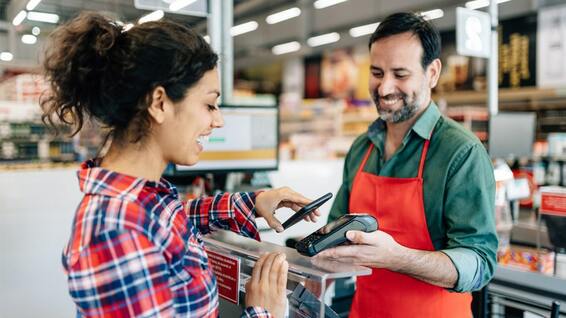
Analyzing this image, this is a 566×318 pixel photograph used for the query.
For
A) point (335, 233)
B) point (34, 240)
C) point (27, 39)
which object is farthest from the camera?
point (27, 39)

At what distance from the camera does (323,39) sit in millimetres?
14344

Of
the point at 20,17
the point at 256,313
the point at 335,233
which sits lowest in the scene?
the point at 256,313

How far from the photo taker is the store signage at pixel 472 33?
376 cm

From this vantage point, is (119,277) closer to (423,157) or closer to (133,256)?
(133,256)

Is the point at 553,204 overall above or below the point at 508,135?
below

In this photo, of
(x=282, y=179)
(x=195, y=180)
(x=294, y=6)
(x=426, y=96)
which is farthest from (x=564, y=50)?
(x=426, y=96)

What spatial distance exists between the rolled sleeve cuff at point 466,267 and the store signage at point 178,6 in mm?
2129

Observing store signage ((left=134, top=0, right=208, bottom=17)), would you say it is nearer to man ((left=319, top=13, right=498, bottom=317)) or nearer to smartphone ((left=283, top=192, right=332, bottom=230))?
man ((left=319, top=13, right=498, bottom=317))

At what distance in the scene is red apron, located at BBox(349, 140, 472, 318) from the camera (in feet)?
5.21

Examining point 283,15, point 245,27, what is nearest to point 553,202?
point 283,15

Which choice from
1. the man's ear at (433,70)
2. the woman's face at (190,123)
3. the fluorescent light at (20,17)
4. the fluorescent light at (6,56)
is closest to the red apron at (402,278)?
the man's ear at (433,70)

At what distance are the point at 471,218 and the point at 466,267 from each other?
0.14 meters

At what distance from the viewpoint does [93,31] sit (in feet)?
3.36

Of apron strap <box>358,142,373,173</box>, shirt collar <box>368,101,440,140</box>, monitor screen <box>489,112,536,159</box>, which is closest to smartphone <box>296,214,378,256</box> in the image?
shirt collar <box>368,101,440,140</box>
